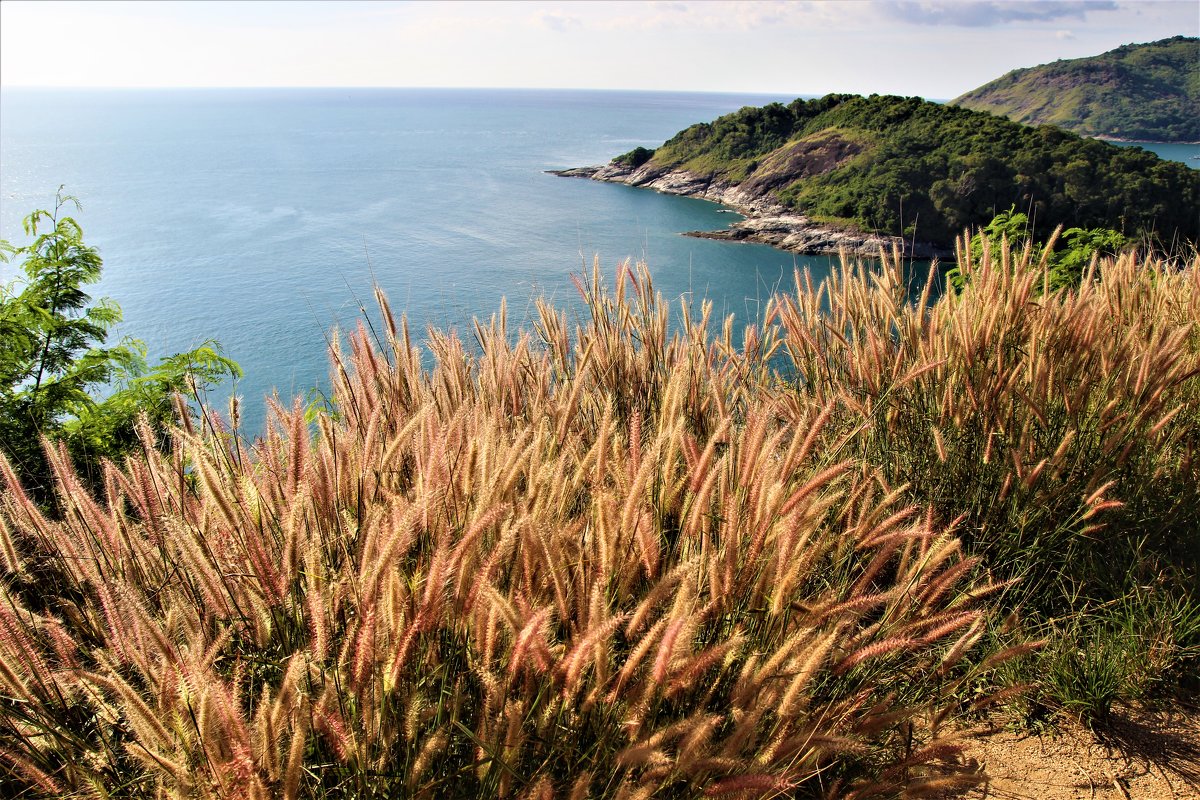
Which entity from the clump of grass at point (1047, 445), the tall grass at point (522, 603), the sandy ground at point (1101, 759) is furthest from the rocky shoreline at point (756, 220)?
the sandy ground at point (1101, 759)

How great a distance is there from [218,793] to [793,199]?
55.9m

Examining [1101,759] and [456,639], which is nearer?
[456,639]

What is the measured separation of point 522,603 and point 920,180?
178ft

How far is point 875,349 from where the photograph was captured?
310 centimetres

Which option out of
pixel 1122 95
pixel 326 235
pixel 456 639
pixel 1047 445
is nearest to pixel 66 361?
pixel 456 639

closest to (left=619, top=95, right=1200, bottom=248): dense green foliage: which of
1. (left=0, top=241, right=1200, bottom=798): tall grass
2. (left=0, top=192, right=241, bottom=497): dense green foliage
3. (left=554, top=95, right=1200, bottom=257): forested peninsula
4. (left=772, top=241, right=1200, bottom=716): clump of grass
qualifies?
(left=554, top=95, right=1200, bottom=257): forested peninsula

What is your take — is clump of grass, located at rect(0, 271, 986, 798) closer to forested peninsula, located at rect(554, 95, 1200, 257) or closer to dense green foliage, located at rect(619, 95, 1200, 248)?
dense green foliage, located at rect(619, 95, 1200, 248)

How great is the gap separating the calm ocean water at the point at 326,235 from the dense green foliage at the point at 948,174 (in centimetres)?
670

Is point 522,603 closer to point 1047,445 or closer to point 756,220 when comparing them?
point 1047,445

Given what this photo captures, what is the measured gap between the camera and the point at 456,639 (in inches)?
54.8

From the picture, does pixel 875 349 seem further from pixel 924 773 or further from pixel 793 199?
pixel 793 199

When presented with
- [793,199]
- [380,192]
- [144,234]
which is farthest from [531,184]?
[144,234]

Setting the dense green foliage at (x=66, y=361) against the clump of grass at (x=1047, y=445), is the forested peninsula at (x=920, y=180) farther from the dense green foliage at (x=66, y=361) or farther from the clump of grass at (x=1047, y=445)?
the dense green foliage at (x=66, y=361)

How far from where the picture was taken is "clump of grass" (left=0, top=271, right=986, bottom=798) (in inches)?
47.9
